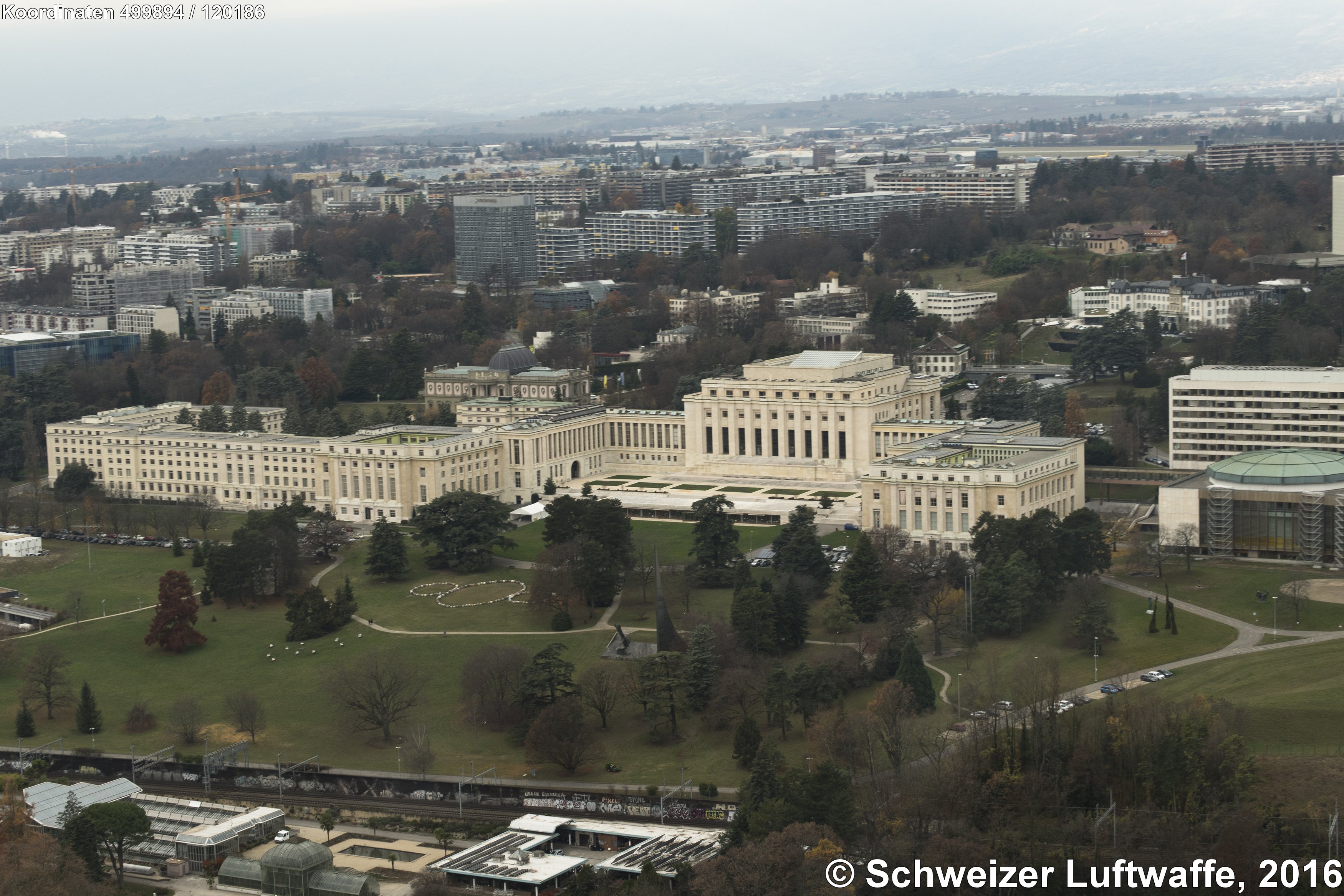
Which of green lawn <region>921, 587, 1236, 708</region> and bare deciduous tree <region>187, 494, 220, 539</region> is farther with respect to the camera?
bare deciduous tree <region>187, 494, 220, 539</region>

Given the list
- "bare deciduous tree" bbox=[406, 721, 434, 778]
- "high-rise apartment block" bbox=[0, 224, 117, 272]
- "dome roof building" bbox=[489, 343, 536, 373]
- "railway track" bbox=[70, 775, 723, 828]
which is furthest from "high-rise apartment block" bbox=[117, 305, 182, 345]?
"bare deciduous tree" bbox=[406, 721, 434, 778]

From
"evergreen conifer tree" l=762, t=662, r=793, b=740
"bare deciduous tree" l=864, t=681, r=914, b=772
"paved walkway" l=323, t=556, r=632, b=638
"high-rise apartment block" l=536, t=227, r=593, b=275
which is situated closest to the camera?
"bare deciduous tree" l=864, t=681, r=914, b=772

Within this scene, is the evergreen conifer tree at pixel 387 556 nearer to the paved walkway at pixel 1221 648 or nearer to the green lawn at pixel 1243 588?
the paved walkway at pixel 1221 648

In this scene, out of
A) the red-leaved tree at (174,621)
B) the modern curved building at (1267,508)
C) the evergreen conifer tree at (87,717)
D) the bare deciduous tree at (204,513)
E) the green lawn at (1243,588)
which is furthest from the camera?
the bare deciduous tree at (204,513)

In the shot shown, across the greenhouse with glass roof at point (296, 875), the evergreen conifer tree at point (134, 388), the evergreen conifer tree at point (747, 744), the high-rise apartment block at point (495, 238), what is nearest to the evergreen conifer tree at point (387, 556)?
the evergreen conifer tree at point (747, 744)

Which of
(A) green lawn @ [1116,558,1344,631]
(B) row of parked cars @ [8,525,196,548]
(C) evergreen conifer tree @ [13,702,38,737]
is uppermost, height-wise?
(A) green lawn @ [1116,558,1344,631]

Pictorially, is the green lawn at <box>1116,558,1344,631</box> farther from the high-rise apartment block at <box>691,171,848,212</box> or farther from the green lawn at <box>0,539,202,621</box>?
the high-rise apartment block at <box>691,171,848,212</box>
